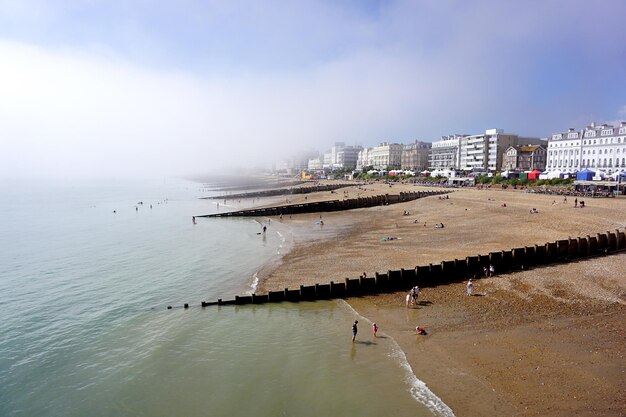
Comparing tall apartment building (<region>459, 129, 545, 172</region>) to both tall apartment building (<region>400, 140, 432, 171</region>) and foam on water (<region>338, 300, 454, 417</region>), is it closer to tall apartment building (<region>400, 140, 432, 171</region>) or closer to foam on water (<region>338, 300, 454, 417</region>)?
tall apartment building (<region>400, 140, 432, 171</region>)

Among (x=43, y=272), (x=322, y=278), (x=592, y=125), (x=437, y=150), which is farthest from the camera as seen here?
(x=437, y=150)

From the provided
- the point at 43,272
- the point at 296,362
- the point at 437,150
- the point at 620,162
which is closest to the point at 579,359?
the point at 296,362

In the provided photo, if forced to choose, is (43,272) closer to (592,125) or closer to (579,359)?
(579,359)

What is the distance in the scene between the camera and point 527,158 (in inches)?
4771

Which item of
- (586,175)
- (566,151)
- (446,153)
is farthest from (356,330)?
(446,153)

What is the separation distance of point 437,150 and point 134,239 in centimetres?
13567

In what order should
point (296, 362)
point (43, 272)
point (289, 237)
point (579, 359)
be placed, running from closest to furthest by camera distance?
point (579, 359), point (296, 362), point (43, 272), point (289, 237)

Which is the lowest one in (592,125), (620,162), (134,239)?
(134,239)

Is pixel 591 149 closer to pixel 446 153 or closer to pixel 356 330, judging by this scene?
pixel 446 153

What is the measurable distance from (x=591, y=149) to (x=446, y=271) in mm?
85409

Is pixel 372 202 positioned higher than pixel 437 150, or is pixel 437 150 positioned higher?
pixel 437 150

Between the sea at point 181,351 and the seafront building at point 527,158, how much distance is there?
346 feet

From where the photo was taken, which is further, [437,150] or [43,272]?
[437,150]

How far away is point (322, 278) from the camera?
30.8 m
